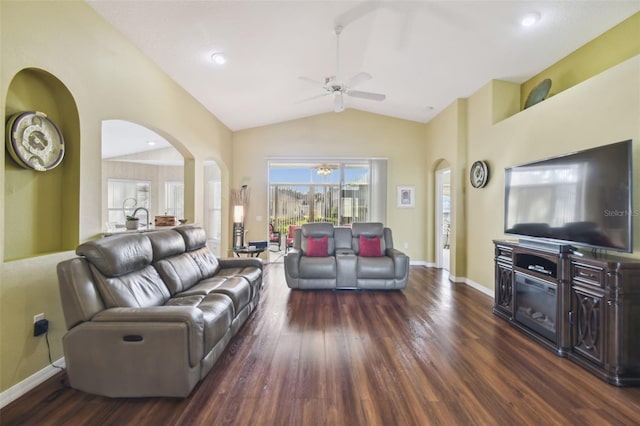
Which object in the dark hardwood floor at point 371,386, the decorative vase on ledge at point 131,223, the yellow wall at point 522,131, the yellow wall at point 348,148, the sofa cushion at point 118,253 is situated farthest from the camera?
the yellow wall at point 348,148

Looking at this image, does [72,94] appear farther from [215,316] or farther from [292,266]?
[292,266]

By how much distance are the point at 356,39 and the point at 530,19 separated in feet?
6.14

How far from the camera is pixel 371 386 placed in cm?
202

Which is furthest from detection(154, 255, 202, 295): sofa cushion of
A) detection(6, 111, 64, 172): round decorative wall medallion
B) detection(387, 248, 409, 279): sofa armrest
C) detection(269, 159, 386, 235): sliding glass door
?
detection(269, 159, 386, 235): sliding glass door

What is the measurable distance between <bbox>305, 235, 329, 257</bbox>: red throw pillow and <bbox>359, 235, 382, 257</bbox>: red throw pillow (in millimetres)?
618

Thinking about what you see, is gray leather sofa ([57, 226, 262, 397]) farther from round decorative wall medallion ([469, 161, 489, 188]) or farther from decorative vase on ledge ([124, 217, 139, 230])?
round decorative wall medallion ([469, 161, 489, 188])

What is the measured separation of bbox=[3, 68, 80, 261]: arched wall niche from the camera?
202 cm

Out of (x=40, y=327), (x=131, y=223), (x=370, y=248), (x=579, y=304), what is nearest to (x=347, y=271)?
(x=370, y=248)

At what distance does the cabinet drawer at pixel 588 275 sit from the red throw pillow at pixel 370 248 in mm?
2564

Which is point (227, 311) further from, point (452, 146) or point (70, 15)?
point (452, 146)

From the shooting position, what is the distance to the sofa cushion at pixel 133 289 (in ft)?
6.64

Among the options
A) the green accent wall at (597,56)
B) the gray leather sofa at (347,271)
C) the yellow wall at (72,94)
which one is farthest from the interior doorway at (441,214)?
the yellow wall at (72,94)

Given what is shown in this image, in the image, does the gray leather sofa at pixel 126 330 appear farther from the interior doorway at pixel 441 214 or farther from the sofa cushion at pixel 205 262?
the interior doorway at pixel 441 214

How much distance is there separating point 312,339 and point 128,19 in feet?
12.0
